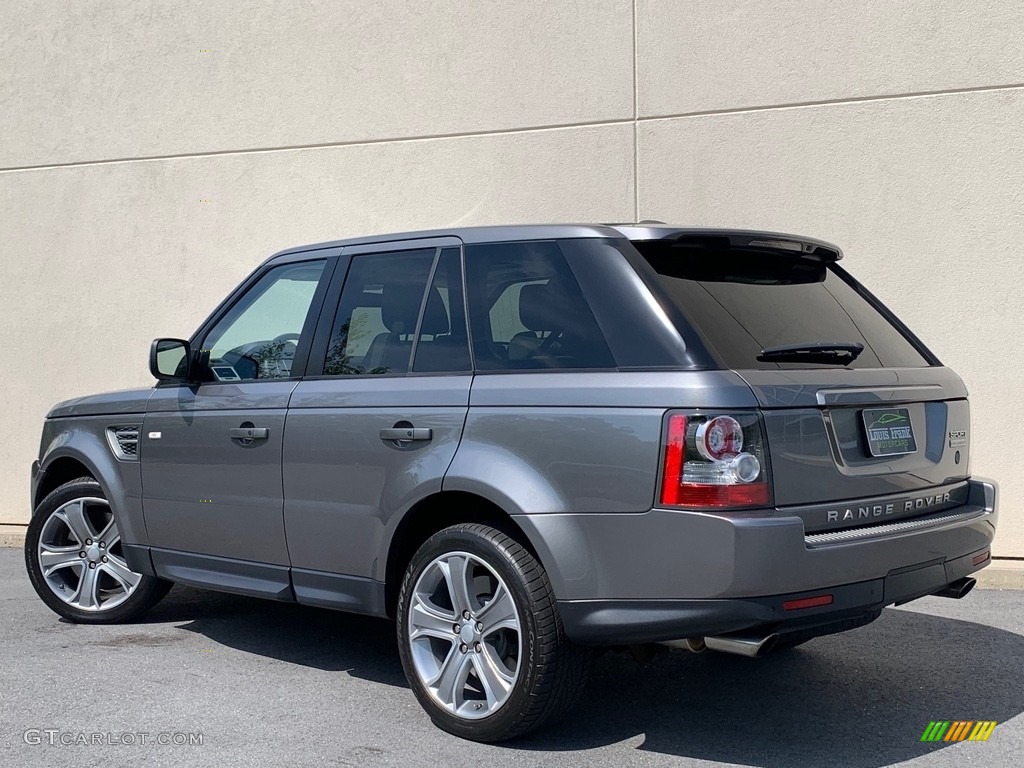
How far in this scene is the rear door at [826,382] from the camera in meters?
3.81

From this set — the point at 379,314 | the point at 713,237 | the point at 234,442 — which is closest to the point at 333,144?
the point at 234,442

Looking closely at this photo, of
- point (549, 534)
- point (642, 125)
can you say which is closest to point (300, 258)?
point (549, 534)

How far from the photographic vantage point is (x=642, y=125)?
8609 millimetres

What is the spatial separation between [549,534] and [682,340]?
79 centimetres

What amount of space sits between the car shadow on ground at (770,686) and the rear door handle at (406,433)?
1168 mm

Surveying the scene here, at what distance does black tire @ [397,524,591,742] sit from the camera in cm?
399

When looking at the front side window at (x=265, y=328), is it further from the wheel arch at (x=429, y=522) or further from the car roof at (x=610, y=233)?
the wheel arch at (x=429, y=522)

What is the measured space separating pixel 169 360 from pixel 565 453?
2.49 m

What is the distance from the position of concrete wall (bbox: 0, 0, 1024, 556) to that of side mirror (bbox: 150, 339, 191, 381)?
3866 mm

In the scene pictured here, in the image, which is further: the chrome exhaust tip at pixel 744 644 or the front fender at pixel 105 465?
the front fender at pixel 105 465

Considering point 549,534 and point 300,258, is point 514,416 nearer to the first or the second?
point 549,534

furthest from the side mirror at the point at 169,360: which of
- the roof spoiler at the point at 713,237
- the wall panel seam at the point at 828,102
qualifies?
the wall panel seam at the point at 828,102

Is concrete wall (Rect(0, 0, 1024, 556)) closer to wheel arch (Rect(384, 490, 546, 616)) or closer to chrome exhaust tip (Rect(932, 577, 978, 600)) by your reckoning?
chrome exhaust tip (Rect(932, 577, 978, 600))

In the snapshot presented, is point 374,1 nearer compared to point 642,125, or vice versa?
point 642,125
